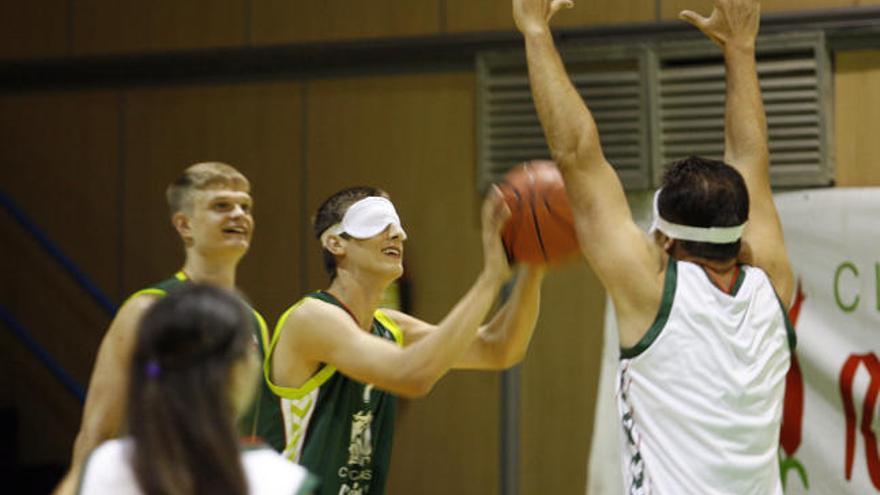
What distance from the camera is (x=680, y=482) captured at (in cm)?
335

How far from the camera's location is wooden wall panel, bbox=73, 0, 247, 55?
7461 millimetres

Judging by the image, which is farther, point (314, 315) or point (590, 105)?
point (590, 105)

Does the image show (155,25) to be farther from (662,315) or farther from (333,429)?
(662,315)

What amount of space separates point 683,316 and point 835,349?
2630 millimetres

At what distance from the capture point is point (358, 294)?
156 inches

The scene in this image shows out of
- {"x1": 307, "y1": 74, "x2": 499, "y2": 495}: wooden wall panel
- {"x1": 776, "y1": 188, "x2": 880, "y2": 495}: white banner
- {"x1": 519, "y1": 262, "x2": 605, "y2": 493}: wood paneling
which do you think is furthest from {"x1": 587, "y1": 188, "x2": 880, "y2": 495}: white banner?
{"x1": 307, "y1": 74, "x2": 499, "y2": 495}: wooden wall panel

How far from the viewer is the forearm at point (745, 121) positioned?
381cm

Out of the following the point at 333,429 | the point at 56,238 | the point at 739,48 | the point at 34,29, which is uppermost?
the point at 34,29

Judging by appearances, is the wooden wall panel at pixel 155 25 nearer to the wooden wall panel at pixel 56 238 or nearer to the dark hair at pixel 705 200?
the wooden wall panel at pixel 56 238

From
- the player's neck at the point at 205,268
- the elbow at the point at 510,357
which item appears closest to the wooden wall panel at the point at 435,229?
the player's neck at the point at 205,268

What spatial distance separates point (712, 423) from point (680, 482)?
0.58ft

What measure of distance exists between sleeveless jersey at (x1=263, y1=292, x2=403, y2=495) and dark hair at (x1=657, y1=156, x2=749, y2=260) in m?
Result: 1.06

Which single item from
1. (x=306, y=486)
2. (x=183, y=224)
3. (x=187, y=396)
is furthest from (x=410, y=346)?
(x=187, y=396)

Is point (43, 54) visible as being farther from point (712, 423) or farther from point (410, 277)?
point (712, 423)
